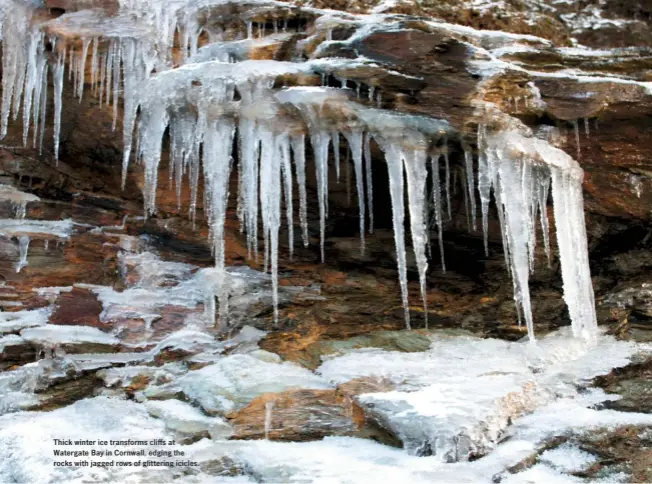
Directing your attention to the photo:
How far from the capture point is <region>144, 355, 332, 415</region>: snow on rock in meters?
3.86

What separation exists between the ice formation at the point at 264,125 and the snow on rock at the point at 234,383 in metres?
0.54

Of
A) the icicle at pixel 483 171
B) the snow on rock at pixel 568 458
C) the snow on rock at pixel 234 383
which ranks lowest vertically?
the snow on rock at pixel 568 458

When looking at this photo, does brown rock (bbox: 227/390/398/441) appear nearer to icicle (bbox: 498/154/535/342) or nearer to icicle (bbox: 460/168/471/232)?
icicle (bbox: 498/154/535/342)

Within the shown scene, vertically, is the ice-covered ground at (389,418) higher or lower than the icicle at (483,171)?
lower

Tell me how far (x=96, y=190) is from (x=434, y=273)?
315 centimetres

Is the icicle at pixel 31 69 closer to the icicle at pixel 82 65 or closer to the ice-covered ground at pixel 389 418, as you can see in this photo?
the icicle at pixel 82 65

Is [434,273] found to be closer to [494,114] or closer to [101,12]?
[494,114]

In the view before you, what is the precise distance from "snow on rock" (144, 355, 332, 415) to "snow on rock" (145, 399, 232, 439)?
7 cm

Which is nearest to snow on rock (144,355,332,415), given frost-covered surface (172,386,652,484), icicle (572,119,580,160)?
frost-covered surface (172,386,652,484)

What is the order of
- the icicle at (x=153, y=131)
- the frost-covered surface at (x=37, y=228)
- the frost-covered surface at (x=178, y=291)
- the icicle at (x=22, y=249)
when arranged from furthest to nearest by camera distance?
the frost-covered surface at (x=37, y=228)
the icicle at (x=22, y=249)
the frost-covered surface at (x=178, y=291)
the icicle at (x=153, y=131)

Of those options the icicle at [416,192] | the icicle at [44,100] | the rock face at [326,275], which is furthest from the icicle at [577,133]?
the icicle at [44,100]

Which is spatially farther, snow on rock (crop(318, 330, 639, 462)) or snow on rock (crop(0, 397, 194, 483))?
snow on rock (crop(318, 330, 639, 462))

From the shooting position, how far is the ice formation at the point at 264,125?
4.26m

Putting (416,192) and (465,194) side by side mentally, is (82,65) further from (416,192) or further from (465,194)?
(465,194)
